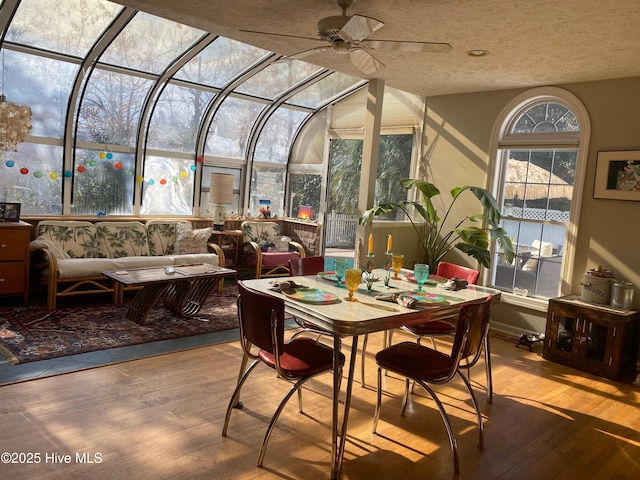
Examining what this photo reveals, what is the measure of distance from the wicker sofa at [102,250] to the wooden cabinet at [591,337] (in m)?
3.95

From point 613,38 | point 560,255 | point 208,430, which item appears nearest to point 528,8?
point 613,38

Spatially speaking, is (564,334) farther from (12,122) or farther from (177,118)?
(12,122)

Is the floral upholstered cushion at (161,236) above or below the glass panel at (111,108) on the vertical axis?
below

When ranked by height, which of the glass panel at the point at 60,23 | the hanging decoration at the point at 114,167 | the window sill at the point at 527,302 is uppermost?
the glass panel at the point at 60,23

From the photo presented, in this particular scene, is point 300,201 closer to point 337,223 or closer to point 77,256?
point 337,223

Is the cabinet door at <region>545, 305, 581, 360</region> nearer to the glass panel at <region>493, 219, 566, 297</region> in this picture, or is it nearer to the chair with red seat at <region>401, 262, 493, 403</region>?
the glass panel at <region>493, 219, 566, 297</region>

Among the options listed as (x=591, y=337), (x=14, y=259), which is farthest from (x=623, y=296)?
(x=14, y=259)

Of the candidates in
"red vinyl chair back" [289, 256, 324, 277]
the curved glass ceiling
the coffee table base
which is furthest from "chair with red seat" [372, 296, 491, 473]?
the curved glass ceiling

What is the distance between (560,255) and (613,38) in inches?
89.1

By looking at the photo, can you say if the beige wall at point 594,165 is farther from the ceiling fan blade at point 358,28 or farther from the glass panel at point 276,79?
the ceiling fan blade at point 358,28

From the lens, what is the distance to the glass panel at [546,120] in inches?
198

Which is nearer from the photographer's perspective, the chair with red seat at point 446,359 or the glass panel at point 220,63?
the chair with red seat at point 446,359

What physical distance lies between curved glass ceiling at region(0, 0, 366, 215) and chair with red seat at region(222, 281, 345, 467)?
3.71 meters

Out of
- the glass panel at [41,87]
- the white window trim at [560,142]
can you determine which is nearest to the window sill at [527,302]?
the white window trim at [560,142]
